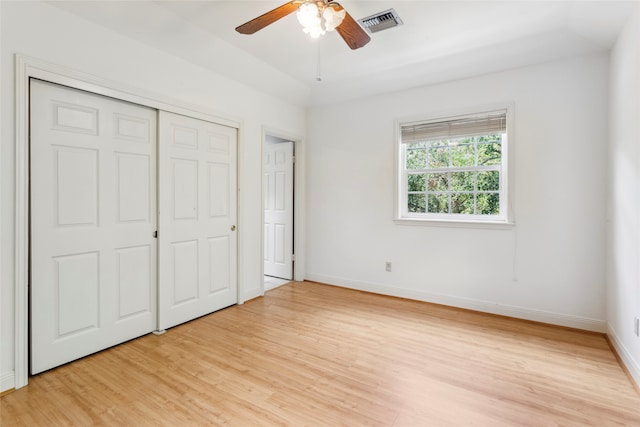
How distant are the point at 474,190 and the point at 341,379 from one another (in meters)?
2.53

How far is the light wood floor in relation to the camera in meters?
1.77

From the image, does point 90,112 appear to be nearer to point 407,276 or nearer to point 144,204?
point 144,204

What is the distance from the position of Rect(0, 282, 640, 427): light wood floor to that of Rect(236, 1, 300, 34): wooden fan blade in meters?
2.38

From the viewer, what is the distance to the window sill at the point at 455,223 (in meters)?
3.27

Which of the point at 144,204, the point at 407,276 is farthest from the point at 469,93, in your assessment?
the point at 144,204

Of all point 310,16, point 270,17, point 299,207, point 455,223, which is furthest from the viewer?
point 299,207

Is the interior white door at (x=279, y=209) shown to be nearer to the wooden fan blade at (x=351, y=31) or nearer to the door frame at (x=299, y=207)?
the door frame at (x=299, y=207)

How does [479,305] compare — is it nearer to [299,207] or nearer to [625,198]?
[625,198]

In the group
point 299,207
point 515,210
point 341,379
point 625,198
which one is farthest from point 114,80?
point 625,198

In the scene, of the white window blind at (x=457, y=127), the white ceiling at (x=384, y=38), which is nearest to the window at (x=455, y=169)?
the white window blind at (x=457, y=127)

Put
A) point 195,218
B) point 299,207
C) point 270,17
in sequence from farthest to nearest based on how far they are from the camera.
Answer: point 299,207 < point 195,218 < point 270,17

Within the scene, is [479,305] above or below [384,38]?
below

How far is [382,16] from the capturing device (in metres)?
2.50

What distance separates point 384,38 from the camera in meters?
2.91
